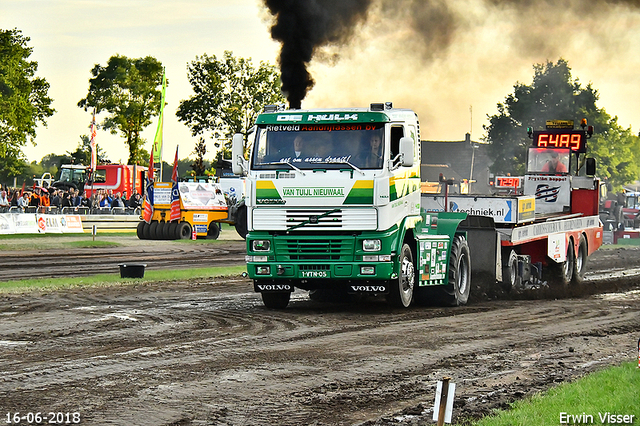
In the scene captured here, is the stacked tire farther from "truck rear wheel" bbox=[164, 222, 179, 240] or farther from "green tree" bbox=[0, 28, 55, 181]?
"green tree" bbox=[0, 28, 55, 181]

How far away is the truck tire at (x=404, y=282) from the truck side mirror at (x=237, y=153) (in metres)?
2.80

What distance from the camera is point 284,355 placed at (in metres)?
10.1

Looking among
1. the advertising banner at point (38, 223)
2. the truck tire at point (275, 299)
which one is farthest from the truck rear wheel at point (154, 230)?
the truck tire at point (275, 299)

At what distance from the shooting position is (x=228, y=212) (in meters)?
39.1

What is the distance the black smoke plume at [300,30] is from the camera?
19.1m

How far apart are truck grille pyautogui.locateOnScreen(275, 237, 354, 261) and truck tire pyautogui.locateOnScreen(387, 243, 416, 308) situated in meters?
0.95

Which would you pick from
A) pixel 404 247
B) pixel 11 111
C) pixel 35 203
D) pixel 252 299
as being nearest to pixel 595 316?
pixel 404 247

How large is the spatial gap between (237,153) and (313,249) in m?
1.84

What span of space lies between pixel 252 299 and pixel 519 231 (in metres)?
5.28

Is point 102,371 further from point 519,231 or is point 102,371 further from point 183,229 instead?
point 183,229

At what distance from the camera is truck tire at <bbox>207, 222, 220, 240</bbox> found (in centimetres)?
3906

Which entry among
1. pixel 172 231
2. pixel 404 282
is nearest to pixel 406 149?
pixel 404 282

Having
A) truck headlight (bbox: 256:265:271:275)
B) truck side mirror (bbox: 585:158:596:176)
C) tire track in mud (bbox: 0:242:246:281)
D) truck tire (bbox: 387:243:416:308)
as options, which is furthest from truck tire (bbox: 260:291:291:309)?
truck side mirror (bbox: 585:158:596:176)

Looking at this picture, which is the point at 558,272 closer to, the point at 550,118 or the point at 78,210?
the point at 78,210
